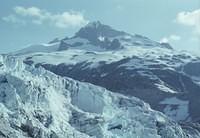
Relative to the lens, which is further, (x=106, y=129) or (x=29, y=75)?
(x=29, y=75)

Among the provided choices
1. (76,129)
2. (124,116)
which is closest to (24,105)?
(76,129)

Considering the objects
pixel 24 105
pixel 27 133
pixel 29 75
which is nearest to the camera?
pixel 27 133

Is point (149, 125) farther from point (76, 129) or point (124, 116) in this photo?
point (76, 129)

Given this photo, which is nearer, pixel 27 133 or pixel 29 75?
pixel 27 133

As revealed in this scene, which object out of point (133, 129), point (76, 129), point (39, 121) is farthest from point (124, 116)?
point (39, 121)

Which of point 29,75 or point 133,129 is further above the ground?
point 29,75

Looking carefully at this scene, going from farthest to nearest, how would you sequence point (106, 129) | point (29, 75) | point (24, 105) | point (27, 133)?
point (29, 75)
point (106, 129)
point (24, 105)
point (27, 133)

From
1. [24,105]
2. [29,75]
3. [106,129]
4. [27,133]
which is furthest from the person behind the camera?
[29,75]

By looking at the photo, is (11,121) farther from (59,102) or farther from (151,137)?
(151,137)

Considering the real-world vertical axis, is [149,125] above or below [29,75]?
below
